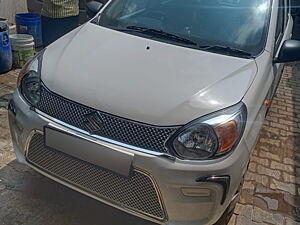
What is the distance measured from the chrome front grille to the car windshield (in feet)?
2.90

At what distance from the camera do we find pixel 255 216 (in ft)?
8.07

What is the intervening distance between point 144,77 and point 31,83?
0.75 meters

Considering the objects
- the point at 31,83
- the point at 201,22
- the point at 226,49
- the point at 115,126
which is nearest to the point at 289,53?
the point at 226,49

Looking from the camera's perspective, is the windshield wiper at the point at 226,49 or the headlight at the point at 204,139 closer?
the headlight at the point at 204,139

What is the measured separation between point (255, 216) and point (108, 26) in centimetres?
191

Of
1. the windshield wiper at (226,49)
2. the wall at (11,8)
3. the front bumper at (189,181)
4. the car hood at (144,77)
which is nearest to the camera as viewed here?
the front bumper at (189,181)

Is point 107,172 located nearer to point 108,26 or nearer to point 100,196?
point 100,196

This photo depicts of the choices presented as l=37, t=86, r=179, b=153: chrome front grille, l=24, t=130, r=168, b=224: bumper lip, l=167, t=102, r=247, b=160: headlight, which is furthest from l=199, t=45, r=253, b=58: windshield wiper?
l=24, t=130, r=168, b=224: bumper lip

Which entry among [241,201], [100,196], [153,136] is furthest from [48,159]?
[241,201]

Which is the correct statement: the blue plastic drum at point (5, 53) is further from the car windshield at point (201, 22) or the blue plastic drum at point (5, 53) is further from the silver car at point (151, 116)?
the silver car at point (151, 116)

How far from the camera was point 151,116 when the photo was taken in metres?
1.76

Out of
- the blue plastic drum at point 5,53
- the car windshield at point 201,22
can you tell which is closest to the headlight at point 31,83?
the car windshield at point 201,22

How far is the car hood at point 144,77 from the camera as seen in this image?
181 cm

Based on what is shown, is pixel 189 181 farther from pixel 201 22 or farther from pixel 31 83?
pixel 201 22
